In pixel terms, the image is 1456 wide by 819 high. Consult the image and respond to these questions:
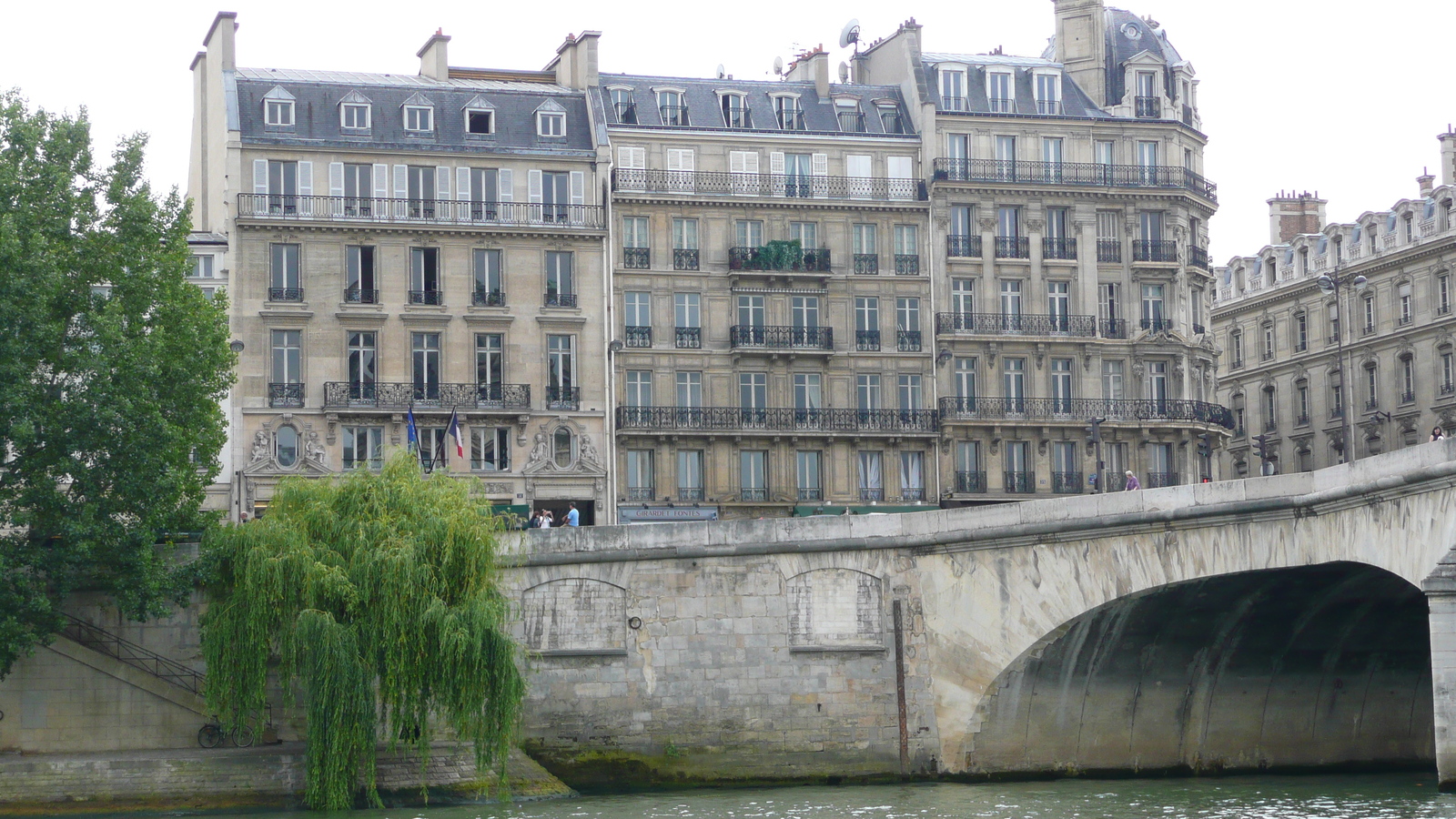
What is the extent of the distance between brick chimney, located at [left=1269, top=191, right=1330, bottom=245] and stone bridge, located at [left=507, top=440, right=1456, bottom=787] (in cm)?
4843

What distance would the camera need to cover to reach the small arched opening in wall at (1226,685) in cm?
4509

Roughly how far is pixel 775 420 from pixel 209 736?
88.8ft

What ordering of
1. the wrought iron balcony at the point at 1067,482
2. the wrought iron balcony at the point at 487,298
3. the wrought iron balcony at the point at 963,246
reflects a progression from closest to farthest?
the wrought iron balcony at the point at 487,298, the wrought iron balcony at the point at 963,246, the wrought iron balcony at the point at 1067,482

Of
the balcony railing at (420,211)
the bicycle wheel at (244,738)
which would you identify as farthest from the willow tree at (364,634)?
the balcony railing at (420,211)

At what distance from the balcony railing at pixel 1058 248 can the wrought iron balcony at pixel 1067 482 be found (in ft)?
22.3

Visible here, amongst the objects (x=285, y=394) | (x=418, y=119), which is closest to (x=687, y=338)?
(x=418, y=119)

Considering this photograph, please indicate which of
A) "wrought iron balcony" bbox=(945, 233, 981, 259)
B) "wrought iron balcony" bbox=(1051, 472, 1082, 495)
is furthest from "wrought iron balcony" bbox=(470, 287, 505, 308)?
"wrought iron balcony" bbox=(1051, 472, 1082, 495)

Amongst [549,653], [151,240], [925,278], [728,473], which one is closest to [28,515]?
[151,240]

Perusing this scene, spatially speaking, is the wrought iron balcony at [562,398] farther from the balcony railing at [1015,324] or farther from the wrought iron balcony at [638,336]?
the balcony railing at [1015,324]

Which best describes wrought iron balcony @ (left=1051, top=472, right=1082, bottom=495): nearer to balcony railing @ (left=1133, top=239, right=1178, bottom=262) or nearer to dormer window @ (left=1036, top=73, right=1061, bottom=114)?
balcony railing @ (left=1133, top=239, right=1178, bottom=262)

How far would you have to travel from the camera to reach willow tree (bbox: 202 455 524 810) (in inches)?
1588

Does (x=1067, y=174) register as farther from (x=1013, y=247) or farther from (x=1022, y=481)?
(x=1022, y=481)

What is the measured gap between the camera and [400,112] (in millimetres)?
65500

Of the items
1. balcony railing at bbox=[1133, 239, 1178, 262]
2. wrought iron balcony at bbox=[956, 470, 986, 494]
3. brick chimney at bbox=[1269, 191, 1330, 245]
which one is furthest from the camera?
brick chimney at bbox=[1269, 191, 1330, 245]
